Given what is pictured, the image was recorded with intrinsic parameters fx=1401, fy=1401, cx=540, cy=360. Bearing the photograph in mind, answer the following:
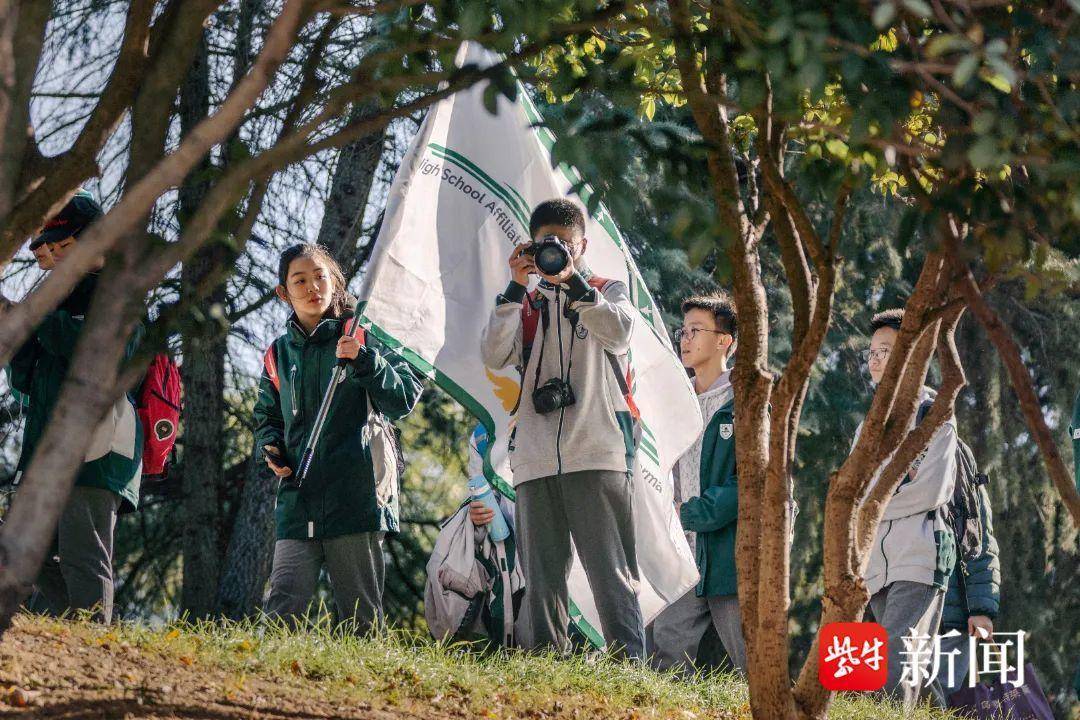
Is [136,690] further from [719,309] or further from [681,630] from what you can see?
[719,309]

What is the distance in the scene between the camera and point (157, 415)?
223 inches

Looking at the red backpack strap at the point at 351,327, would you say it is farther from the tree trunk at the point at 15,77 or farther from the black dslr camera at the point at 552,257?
the tree trunk at the point at 15,77

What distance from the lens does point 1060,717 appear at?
1302 centimetres

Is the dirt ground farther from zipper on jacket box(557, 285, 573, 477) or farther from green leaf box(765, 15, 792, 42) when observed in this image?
green leaf box(765, 15, 792, 42)

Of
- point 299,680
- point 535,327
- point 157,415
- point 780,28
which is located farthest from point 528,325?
point 780,28

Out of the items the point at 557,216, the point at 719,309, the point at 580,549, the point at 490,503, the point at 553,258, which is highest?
the point at 557,216

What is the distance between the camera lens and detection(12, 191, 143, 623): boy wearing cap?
5348 millimetres

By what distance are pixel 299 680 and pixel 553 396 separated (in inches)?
66.4

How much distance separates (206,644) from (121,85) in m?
2.07

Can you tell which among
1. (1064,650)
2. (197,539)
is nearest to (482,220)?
(197,539)

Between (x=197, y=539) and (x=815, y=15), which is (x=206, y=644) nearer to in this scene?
(x=815, y=15)

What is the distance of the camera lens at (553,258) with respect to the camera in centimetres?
547

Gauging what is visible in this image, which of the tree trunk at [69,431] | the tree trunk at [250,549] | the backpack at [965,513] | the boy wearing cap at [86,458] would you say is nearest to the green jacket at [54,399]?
the boy wearing cap at [86,458]

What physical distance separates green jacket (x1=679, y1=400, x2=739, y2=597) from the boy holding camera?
1.88ft
